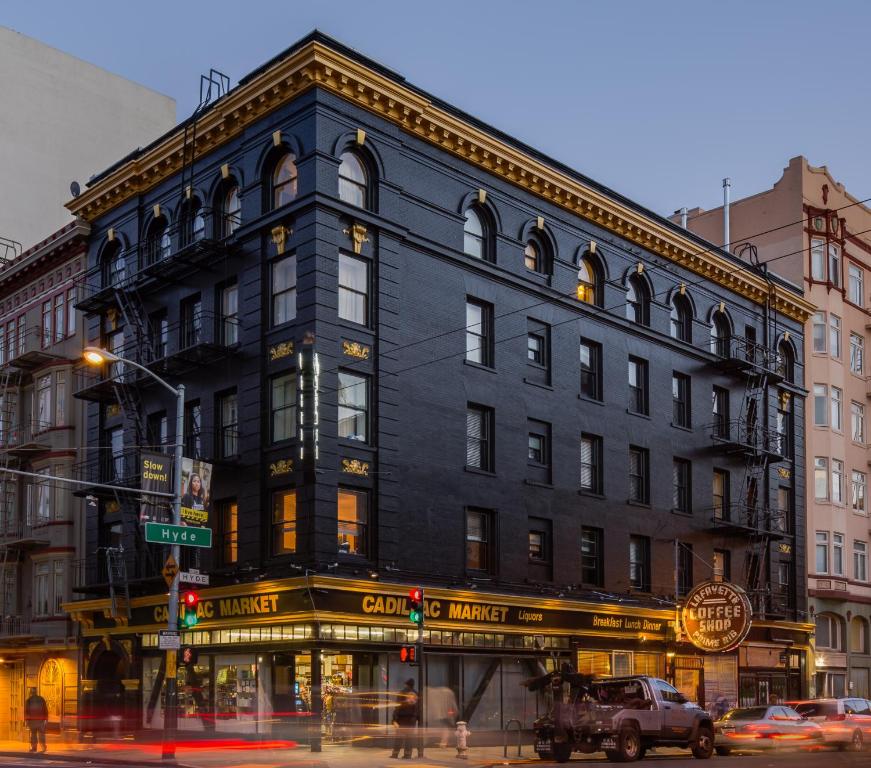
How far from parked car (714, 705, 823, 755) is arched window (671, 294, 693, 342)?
1908 cm

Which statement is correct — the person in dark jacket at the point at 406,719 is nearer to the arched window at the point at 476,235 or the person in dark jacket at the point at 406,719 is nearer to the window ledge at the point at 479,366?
the window ledge at the point at 479,366

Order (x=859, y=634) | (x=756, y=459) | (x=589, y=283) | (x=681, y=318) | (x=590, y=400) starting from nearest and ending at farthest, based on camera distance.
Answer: (x=590, y=400) → (x=589, y=283) → (x=681, y=318) → (x=756, y=459) → (x=859, y=634)

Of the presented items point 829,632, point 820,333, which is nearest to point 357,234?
point 820,333

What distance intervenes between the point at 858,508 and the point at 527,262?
25.6 m

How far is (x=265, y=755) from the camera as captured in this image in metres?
29.8

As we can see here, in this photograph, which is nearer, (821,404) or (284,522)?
(284,522)

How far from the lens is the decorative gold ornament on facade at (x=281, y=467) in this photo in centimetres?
3428

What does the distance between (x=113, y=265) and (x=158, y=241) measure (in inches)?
133

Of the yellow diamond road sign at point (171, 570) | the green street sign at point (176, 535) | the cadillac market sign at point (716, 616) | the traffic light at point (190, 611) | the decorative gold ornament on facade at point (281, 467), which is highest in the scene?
the decorative gold ornament on facade at point (281, 467)

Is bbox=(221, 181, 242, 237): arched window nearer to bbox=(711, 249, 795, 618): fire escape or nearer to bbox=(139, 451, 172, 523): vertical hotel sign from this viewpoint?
bbox=(139, 451, 172, 523): vertical hotel sign

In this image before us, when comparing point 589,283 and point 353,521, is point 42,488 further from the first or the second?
point 589,283

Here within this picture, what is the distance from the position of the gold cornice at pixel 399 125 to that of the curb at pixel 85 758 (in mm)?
18627

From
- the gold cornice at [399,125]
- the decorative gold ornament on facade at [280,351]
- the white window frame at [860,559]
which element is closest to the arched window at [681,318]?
the gold cornice at [399,125]

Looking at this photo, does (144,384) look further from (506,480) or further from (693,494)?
(693,494)
